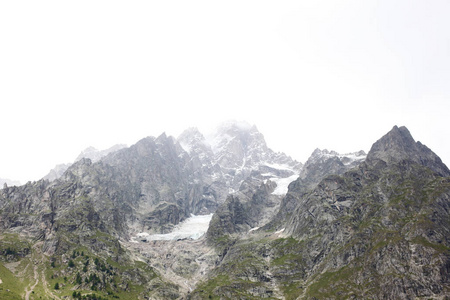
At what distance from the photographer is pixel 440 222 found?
576 ft

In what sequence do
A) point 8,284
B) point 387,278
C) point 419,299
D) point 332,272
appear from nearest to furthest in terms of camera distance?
point 419,299 → point 387,278 → point 8,284 → point 332,272

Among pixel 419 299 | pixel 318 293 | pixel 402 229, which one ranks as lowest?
pixel 318 293

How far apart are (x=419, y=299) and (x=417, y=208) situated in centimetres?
7252

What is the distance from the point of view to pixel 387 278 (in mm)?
156375

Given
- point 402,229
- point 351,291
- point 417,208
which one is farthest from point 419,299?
point 417,208

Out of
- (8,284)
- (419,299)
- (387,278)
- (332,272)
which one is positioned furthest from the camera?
(332,272)

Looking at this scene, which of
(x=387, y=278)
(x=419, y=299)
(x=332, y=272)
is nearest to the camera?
(x=419, y=299)

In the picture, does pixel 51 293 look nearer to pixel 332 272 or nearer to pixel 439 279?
pixel 332 272

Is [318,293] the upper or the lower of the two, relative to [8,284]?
upper

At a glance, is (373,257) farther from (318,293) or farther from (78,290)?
(78,290)

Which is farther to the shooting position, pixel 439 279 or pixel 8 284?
pixel 8 284

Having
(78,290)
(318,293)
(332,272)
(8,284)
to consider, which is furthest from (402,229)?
(8,284)

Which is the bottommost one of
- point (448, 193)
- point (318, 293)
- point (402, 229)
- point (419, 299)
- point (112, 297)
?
point (112, 297)

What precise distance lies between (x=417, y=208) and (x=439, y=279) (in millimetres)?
60736
